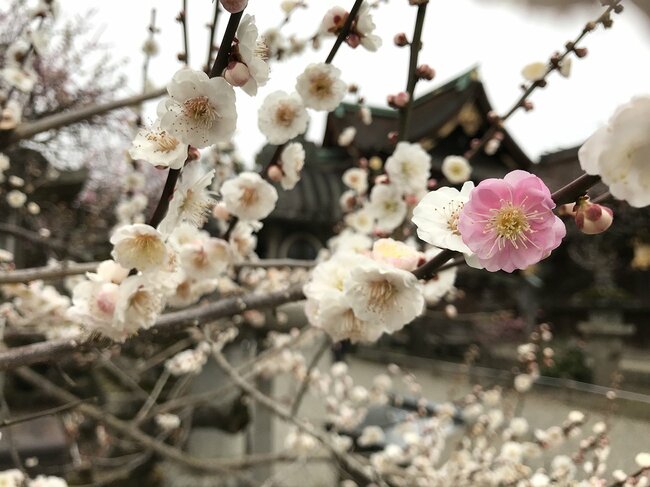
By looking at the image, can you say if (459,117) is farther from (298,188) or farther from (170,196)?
(170,196)

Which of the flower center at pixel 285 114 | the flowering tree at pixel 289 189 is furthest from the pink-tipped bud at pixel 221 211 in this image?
the flower center at pixel 285 114

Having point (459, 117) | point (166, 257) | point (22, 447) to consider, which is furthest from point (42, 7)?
point (459, 117)

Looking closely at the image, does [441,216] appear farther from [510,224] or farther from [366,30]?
[366,30]

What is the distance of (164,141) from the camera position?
0.87m

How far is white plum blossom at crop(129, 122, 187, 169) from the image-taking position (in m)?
0.83

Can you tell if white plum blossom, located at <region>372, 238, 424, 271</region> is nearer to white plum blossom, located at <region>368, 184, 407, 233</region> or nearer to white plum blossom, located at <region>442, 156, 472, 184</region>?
white plum blossom, located at <region>368, 184, 407, 233</region>

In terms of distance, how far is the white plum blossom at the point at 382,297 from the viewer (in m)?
0.88

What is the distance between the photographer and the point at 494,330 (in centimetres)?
981

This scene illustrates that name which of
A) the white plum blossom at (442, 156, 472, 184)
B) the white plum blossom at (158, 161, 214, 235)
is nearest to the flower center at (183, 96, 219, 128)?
the white plum blossom at (158, 161, 214, 235)

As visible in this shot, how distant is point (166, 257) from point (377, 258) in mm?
395

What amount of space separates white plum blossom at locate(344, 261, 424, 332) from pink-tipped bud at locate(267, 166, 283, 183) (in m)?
0.53

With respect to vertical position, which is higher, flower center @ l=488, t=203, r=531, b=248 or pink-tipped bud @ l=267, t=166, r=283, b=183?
pink-tipped bud @ l=267, t=166, r=283, b=183

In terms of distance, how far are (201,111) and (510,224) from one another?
1.58ft

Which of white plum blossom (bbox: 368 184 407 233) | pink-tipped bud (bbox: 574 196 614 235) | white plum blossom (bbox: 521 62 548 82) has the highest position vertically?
white plum blossom (bbox: 521 62 548 82)
